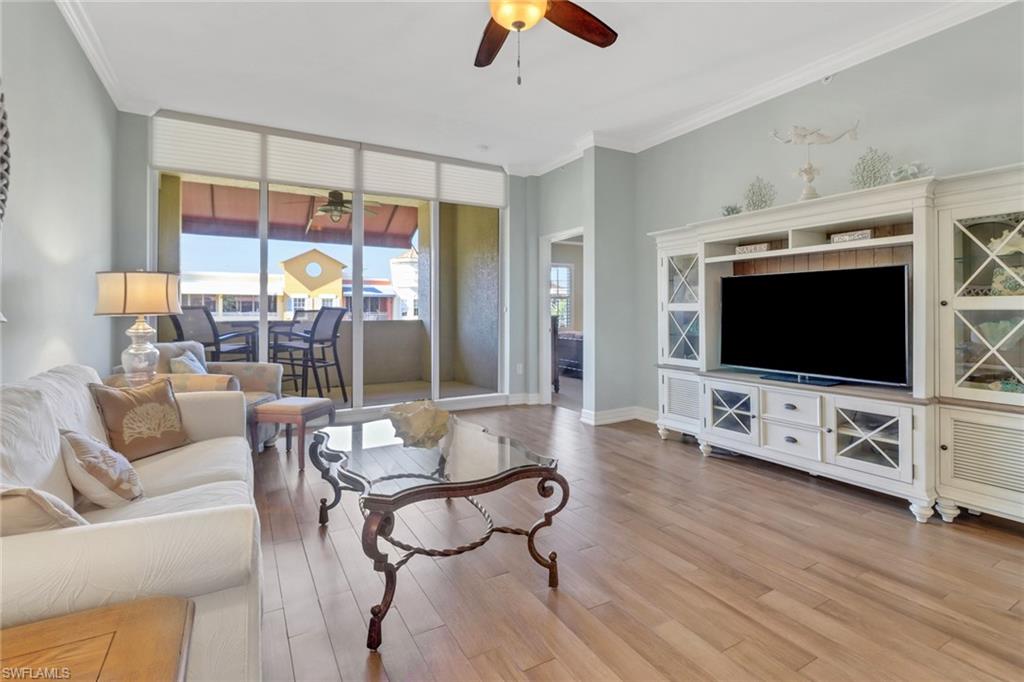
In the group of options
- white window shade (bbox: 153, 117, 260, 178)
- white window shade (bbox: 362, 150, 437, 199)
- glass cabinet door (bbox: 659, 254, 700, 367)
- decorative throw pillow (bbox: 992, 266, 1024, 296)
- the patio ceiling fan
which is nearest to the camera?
decorative throw pillow (bbox: 992, 266, 1024, 296)

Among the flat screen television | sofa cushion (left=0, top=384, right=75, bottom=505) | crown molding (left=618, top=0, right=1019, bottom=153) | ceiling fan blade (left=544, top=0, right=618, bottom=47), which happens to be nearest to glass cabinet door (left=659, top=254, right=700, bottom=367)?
the flat screen television

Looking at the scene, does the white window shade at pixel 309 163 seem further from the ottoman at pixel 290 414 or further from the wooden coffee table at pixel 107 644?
the wooden coffee table at pixel 107 644

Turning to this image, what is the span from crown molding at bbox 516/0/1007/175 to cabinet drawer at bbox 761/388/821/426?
231 centimetres

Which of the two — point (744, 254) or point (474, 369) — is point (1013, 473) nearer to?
point (744, 254)

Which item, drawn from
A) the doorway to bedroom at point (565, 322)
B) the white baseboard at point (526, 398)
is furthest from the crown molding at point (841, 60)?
the white baseboard at point (526, 398)

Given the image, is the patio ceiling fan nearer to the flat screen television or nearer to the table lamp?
the table lamp

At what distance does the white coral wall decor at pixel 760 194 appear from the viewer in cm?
393

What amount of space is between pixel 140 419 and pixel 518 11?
256 cm

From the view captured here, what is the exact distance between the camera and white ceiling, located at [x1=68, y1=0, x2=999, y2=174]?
9.70ft

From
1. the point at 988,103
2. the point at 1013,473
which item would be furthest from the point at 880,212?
the point at 1013,473

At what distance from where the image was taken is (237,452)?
236 cm

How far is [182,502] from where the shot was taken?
1.74 meters

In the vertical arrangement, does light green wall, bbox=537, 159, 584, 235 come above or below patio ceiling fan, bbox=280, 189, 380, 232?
above
